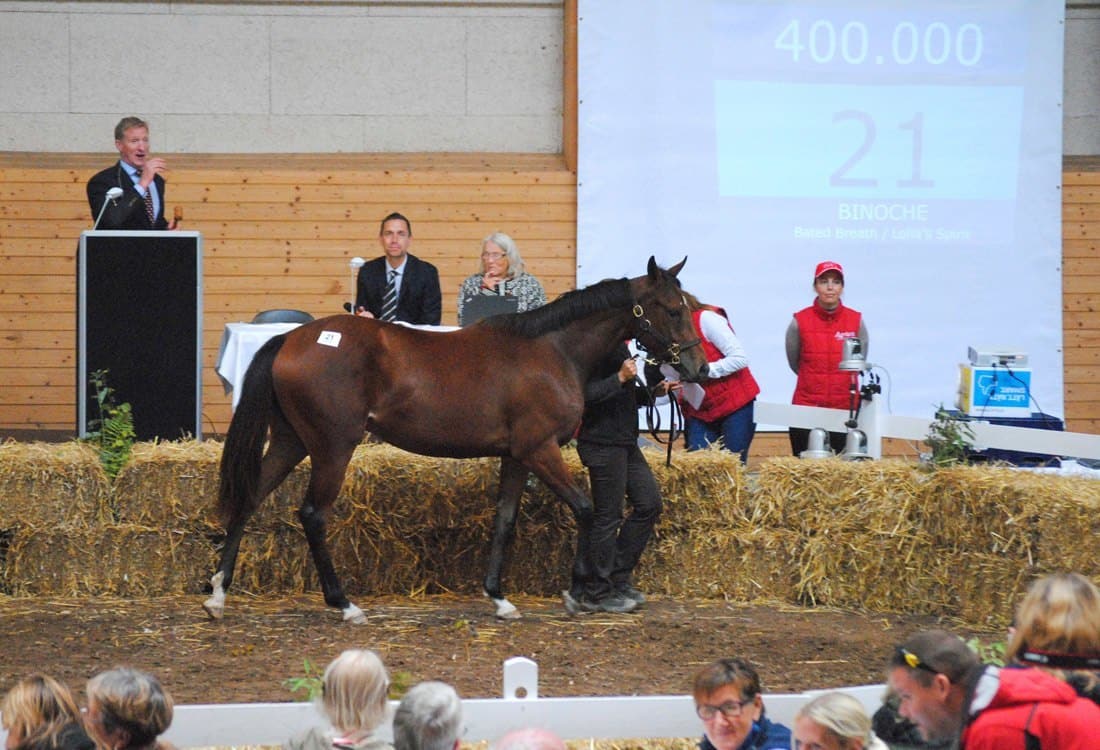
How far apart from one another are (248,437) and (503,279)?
2053mm

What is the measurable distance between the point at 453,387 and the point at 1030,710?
452 cm

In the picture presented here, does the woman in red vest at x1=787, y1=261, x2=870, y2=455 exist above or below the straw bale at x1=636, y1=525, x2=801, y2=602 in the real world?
above

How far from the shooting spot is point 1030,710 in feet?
9.16

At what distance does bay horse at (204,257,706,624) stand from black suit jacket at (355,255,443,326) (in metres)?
1.46

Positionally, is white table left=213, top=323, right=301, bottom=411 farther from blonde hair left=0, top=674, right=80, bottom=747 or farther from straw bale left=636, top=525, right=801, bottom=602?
blonde hair left=0, top=674, right=80, bottom=747

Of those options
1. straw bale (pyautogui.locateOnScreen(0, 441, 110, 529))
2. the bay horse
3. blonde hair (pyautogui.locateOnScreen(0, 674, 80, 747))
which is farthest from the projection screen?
blonde hair (pyautogui.locateOnScreen(0, 674, 80, 747))

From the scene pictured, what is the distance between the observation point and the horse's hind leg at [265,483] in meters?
6.98

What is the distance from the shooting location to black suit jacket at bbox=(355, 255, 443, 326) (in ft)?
28.5

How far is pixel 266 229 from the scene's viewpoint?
37.4ft

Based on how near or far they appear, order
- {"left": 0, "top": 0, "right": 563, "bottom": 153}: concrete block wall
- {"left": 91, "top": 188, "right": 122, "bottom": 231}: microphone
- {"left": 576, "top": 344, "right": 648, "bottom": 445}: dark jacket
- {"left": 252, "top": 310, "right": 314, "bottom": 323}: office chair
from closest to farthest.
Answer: {"left": 576, "top": 344, "right": 648, "bottom": 445}: dark jacket < {"left": 91, "top": 188, "right": 122, "bottom": 231}: microphone < {"left": 252, "top": 310, "right": 314, "bottom": 323}: office chair < {"left": 0, "top": 0, "right": 563, "bottom": 153}: concrete block wall

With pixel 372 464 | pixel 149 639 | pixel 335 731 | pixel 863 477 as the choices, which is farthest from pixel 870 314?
pixel 335 731

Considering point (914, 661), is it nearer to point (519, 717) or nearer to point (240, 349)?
point (519, 717)

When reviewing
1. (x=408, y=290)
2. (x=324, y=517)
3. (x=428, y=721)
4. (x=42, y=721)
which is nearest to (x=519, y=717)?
(x=428, y=721)

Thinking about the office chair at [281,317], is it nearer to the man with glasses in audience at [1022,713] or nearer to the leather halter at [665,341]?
the leather halter at [665,341]
